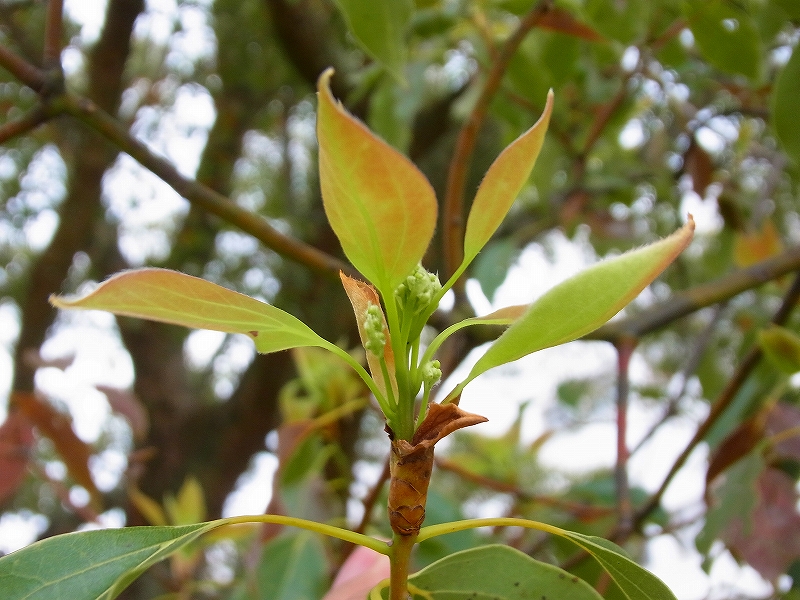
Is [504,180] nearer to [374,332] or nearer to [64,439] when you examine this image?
[374,332]

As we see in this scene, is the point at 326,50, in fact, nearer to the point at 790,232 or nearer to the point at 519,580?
the point at 790,232

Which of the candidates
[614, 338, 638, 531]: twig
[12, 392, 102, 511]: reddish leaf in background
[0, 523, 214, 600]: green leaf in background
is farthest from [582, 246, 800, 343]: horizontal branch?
[12, 392, 102, 511]: reddish leaf in background

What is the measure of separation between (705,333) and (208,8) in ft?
6.08

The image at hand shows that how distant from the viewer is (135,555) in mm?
276

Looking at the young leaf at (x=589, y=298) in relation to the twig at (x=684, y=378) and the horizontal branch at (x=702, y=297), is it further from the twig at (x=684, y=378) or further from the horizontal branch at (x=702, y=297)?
the twig at (x=684, y=378)

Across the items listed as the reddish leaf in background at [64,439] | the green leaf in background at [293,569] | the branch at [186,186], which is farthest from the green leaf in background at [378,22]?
the reddish leaf in background at [64,439]

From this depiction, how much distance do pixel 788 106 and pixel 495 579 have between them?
39 cm

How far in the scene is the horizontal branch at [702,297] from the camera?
672 mm

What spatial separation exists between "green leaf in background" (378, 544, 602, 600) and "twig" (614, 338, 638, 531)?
12.5 inches

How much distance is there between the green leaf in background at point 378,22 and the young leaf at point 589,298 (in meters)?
0.29

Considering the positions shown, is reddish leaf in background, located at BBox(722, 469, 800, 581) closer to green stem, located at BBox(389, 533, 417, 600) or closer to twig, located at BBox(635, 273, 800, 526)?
twig, located at BBox(635, 273, 800, 526)

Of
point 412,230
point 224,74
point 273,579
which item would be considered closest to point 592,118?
point 273,579

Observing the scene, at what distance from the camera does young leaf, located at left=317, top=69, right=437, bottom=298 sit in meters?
0.21

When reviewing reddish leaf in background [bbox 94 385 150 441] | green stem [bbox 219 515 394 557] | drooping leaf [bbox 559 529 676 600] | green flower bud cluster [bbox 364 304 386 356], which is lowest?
reddish leaf in background [bbox 94 385 150 441]
